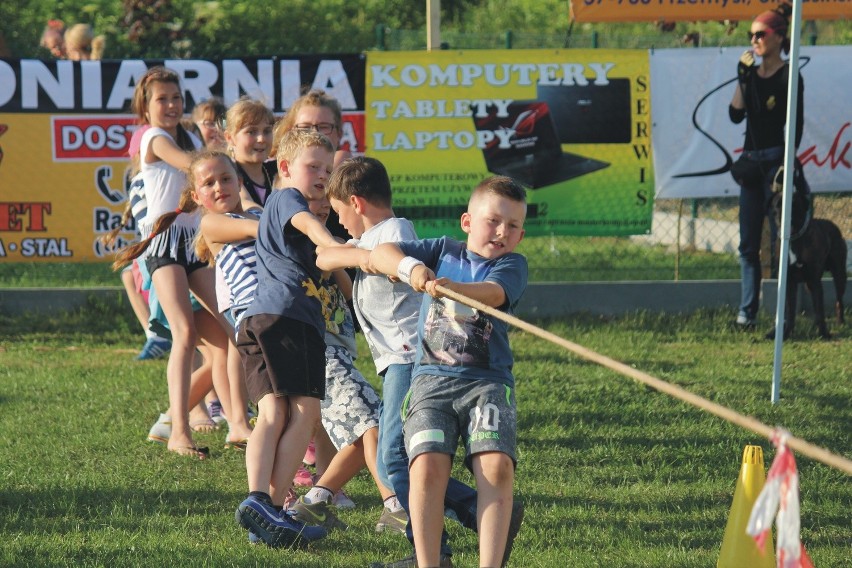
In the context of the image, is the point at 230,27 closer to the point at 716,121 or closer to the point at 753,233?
the point at 716,121

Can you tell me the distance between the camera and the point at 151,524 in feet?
15.3

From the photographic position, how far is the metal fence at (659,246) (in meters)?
10.2

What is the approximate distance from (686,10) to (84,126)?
5106mm

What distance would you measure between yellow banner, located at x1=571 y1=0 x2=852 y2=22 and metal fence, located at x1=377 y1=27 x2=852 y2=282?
0.24 metres

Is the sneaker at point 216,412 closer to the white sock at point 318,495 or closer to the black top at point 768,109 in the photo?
the white sock at point 318,495

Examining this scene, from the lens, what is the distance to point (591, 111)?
944cm

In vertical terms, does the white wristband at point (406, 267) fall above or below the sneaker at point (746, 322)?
above

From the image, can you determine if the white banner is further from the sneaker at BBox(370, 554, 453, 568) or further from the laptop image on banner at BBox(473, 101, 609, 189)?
the sneaker at BBox(370, 554, 453, 568)

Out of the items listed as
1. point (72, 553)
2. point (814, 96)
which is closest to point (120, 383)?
point (72, 553)

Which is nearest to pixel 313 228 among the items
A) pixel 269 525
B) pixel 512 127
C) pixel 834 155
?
pixel 269 525

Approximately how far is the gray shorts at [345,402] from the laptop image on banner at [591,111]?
15.9ft

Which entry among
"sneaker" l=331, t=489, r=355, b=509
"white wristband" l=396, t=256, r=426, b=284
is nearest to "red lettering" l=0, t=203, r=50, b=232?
"sneaker" l=331, t=489, r=355, b=509

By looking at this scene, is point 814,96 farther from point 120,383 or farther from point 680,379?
point 120,383

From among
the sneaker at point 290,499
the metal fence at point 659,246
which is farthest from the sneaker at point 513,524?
the metal fence at point 659,246
